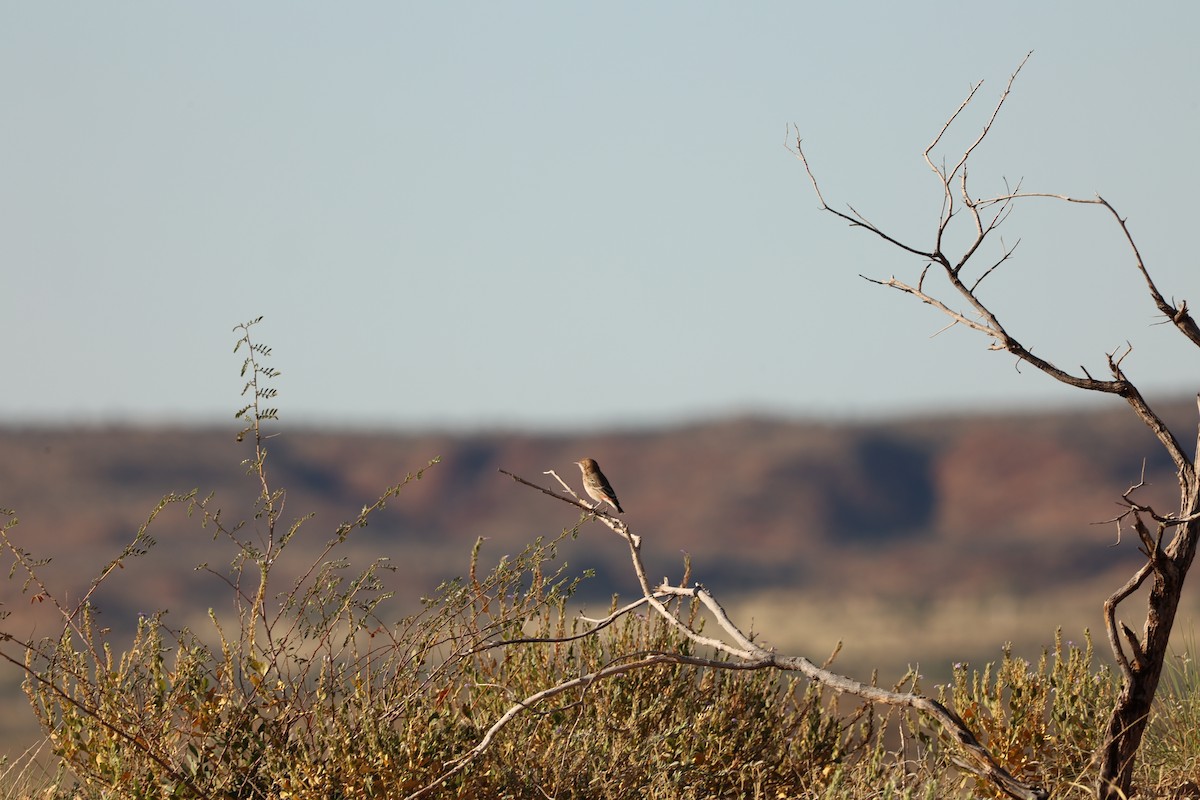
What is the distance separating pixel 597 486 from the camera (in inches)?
225

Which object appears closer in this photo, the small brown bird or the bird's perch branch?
the bird's perch branch

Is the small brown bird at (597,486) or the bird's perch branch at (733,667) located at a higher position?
the small brown bird at (597,486)

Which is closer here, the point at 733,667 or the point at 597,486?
the point at 733,667

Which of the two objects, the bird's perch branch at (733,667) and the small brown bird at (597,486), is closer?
the bird's perch branch at (733,667)

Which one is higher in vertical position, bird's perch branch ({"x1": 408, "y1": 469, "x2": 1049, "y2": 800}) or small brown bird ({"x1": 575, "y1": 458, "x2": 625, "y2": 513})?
small brown bird ({"x1": 575, "y1": 458, "x2": 625, "y2": 513})

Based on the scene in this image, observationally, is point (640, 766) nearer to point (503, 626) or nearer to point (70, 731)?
point (503, 626)

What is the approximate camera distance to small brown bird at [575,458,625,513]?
5.61m

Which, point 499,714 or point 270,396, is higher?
point 270,396

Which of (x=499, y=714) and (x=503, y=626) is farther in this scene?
(x=499, y=714)

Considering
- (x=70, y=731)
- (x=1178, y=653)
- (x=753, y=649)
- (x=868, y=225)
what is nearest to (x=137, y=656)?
(x=70, y=731)

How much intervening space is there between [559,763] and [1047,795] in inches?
67.8

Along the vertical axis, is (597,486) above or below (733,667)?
above

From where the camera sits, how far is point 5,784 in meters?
5.67

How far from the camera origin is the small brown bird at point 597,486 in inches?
221
